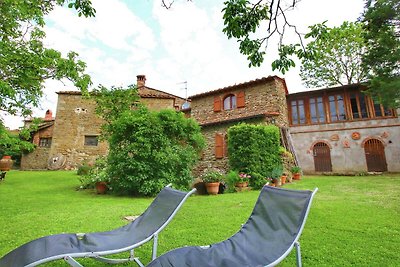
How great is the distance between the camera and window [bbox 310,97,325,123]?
17078 millimetres

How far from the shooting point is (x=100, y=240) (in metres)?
2.63

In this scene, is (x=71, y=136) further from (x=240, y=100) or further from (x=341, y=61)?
(x=341, y=61)

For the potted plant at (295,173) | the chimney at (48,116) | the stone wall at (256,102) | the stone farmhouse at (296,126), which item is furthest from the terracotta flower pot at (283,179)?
the chimney at (48,116)

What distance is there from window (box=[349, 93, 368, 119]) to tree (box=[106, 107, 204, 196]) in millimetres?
12977

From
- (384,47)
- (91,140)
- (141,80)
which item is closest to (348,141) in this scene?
(384,47)

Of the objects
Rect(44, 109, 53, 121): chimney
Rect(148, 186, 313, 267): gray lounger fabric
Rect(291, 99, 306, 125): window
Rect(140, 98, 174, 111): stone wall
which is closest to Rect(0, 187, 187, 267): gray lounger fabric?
Rect(148, 186, 313, 267): gray lounger fabric

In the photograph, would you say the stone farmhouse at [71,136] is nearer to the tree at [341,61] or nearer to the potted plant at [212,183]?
the potted plant at [212,183]

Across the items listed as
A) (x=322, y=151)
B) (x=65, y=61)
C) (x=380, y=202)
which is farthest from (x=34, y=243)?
(x=322, y=151)

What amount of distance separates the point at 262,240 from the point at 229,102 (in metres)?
15.3

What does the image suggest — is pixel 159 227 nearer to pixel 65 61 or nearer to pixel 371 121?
pixel 65 61

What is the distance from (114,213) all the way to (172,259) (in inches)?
165

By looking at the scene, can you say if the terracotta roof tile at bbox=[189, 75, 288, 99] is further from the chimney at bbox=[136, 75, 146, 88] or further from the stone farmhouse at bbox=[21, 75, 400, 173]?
the chimney at bbox=[136, 75, 146, 88]

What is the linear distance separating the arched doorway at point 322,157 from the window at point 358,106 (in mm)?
2933

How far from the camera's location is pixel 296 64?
370cm
